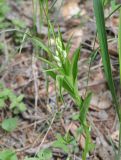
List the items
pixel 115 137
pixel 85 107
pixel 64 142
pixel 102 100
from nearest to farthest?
pixel 85 107 → pixel 64 142 → pixel 115 137 → pixel 102 100

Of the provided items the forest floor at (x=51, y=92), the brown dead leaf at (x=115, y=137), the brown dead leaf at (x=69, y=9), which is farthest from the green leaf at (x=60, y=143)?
the brown dead leaf at (x=69, y=9)

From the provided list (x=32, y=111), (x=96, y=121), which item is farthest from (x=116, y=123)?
(x=32, y=111)

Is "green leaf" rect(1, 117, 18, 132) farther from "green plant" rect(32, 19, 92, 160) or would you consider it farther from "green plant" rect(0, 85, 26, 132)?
"green plant" rect(32, 19, 92, 160)

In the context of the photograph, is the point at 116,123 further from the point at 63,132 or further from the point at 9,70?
the point at 9,70

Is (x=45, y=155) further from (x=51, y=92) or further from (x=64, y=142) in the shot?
(x=51, y=92)

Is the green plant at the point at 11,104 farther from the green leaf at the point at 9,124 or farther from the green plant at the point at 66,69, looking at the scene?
the green plant at the point at 66,69

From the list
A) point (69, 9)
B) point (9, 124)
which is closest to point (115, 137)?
point (9, 124)

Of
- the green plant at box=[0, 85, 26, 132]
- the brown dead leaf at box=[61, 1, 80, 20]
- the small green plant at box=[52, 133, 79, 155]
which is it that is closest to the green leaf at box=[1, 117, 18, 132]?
the green plant at box=[0, 85, 26, 132]
